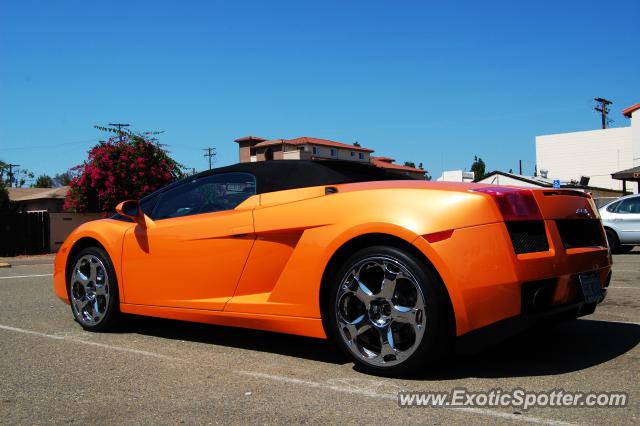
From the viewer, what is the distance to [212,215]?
468cm

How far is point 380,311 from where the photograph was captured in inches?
144

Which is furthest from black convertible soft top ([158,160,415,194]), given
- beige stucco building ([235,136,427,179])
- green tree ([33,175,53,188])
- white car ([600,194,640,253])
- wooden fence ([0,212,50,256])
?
green tree ([33,175,53,188])

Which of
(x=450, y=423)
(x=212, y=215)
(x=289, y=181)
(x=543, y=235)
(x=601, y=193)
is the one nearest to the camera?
(x=450, y=423)

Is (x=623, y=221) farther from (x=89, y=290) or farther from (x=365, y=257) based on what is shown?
(x=89, y=290)

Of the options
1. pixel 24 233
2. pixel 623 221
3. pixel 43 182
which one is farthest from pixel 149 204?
pixel 43 182

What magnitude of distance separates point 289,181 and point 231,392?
1.57m

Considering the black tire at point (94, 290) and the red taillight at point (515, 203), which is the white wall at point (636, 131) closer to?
the red taillight at point (515, 203)

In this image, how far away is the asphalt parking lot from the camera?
120 inches

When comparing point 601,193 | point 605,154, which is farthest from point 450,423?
point 605,154

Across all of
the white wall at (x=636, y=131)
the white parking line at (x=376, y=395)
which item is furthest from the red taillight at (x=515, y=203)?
the white wall at (x=636, y=131)

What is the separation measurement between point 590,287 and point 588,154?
5673 cm

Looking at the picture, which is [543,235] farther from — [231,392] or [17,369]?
[17,369]

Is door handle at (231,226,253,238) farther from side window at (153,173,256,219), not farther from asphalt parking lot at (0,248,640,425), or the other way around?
asphalt parking lot at (0,248,640,425)

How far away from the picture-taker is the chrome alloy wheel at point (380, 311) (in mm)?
3529
